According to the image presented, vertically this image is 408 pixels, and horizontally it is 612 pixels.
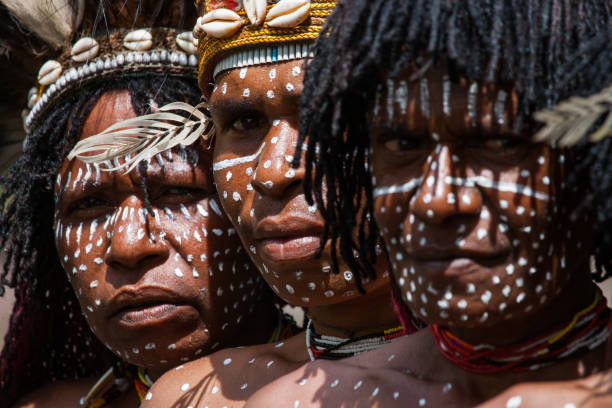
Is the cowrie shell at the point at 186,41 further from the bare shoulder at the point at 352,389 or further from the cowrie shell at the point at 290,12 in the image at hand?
the bare shoulder at the point at 352,389

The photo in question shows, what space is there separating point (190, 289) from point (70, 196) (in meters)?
0.58

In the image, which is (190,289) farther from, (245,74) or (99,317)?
(245,74)

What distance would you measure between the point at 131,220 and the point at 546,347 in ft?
5.27

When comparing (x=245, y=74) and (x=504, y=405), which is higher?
(x=245, y=74)

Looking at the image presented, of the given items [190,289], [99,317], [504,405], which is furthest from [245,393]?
[504,405]

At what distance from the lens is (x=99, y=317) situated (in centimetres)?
319

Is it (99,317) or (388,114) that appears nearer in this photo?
(388,114)

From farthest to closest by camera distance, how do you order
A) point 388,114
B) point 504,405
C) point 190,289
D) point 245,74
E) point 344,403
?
point 190,289, point 245,74, point 344,403, point 388,114, point 504,405

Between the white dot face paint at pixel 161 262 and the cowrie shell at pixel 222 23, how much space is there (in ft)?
1.71

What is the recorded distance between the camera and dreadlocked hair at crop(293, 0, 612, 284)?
1.78 meters

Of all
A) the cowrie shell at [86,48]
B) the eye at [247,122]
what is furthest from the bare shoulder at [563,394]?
the cowrie shell at [86,48]

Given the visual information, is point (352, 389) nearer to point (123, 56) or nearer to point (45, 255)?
point (123, 56)

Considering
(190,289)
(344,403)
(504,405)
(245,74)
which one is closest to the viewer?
(504,405)

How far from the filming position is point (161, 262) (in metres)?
3.09
